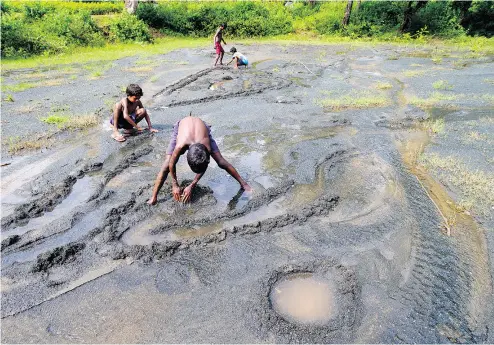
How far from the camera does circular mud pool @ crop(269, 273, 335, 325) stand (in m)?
3.33

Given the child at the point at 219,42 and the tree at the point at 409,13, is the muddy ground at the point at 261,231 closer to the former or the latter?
the child at the point at 219,42

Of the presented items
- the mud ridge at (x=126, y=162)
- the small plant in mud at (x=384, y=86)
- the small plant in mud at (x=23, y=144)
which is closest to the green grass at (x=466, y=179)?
the small plant in mud at (x=384, y=86)

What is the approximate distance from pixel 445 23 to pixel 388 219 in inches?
871

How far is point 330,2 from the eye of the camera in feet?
87.3

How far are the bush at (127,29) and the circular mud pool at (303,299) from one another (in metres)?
18.9

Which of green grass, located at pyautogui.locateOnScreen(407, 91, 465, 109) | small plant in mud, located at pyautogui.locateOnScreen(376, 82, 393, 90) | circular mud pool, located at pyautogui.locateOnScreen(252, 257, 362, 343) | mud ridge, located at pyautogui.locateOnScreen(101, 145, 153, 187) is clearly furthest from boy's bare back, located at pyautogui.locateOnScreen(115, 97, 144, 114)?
small plant in mud, located at pyautogui.locateOnScreen(376, 82, 393, 90)

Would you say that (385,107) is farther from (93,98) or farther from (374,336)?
(93,98)

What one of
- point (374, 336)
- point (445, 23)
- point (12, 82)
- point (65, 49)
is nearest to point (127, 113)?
point (374, 336)

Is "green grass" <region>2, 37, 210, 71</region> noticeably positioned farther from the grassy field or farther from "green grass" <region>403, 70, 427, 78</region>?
"green grass" <region>403, 70, 427, 78</region>

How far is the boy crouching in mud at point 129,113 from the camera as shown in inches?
261

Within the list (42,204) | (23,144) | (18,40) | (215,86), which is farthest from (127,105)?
(18,40)

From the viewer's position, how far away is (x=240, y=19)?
2314 cm

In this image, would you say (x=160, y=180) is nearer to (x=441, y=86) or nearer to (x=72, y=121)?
(x=72, y=121)

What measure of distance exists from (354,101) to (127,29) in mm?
15075
